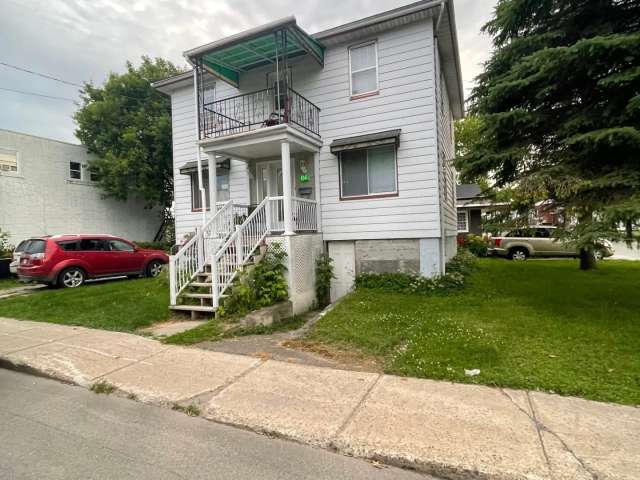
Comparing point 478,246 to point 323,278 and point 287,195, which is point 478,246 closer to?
point 323,278

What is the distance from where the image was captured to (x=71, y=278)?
10633mm

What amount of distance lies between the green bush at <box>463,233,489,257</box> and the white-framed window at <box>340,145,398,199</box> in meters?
11.1

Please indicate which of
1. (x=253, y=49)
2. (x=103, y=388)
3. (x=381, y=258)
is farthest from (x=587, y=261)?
(x=103, y=388)

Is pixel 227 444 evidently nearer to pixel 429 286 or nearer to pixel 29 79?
pixel 429 286

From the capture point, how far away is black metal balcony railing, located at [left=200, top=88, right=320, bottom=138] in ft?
30.6

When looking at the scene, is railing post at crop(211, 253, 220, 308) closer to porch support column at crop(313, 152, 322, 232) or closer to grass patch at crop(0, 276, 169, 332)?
grass patch at crop(0, 276, 169, 332)

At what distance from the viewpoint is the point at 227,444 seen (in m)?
2.87

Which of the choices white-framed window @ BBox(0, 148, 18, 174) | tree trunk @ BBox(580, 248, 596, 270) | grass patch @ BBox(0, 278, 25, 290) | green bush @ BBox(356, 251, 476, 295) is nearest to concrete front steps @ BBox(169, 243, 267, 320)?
green bush @ BBox(356, 251, 476, 295)

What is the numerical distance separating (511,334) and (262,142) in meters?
6.69

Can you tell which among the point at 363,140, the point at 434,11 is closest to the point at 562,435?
the point at 363,140

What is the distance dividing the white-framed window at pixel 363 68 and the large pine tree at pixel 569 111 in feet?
8.89

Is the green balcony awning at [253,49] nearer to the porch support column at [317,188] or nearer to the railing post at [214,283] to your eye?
the porch support column at [317,188]

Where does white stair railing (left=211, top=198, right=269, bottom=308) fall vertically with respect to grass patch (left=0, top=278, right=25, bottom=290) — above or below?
above

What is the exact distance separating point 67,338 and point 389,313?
5667 millimetres
